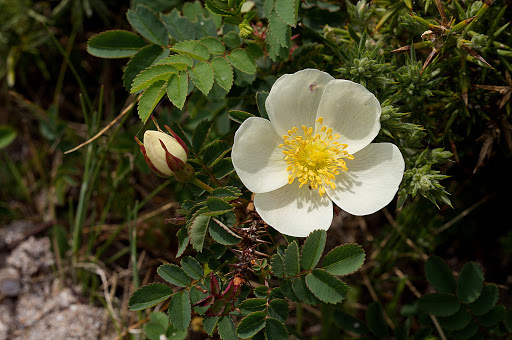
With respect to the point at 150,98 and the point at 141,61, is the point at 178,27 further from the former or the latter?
the point at 150,98

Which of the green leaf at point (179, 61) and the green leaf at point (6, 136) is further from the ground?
the green leaf at point (179, 61)

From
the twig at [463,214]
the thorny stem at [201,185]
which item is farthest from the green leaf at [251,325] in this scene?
the twig at [463,214]

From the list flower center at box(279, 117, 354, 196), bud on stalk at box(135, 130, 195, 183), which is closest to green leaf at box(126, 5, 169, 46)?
bud on stalk at box(135, 130, 195, 183)

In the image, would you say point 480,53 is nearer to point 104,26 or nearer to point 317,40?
point 317,40

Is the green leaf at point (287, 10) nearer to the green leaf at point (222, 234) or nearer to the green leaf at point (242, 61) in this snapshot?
the green leaf at point (242, 61)

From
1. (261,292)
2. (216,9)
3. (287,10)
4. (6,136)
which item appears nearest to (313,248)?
(261,292)

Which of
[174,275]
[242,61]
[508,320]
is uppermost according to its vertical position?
[242,61]
